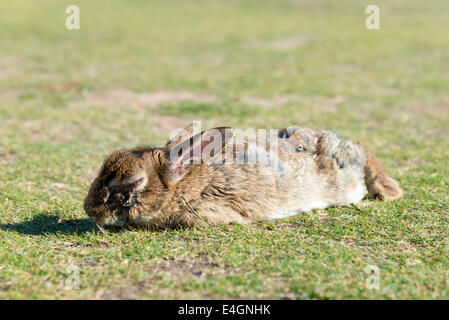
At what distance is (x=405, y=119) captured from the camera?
1126 centimetres

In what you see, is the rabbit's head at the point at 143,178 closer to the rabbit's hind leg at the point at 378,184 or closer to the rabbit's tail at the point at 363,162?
the rabbit's tail at the point at 363,162

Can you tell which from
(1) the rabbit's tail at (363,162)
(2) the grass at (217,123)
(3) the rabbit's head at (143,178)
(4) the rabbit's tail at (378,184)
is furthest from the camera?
(4) the rabbit's tail at (378,184)

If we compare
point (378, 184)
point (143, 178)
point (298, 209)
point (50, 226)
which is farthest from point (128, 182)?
point (378, 184)

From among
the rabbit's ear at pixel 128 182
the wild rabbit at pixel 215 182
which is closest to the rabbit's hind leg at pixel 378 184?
the wild rabbit at pixel 215 182

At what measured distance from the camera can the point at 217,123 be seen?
1081 cm

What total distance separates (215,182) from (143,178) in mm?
753

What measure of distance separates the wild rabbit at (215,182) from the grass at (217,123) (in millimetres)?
194

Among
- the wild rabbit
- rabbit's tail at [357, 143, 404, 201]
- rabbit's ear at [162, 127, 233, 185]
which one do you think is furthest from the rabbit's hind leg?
rabbit's ear at [162, 127, 233, 185]

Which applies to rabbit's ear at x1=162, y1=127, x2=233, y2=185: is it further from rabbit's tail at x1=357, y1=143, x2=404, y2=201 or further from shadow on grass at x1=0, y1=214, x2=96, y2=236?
rabbit's tail at x1=357, y1=143, x2=404, y2=201

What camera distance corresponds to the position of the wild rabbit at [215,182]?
5.23m

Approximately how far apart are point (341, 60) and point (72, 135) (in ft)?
36.4

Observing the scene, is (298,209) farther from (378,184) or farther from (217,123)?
(217,123)

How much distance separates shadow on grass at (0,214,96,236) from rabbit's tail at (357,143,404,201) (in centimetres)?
333

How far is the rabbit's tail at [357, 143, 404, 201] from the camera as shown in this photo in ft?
21.4
